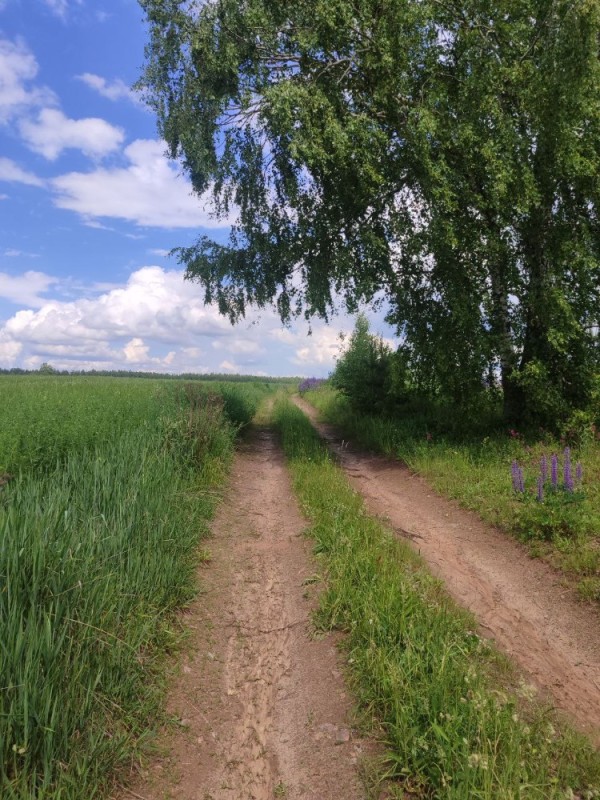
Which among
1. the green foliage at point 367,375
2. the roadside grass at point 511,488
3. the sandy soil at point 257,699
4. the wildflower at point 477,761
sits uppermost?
the green foliage at point 367,375

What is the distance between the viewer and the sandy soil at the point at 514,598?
13.9 ft

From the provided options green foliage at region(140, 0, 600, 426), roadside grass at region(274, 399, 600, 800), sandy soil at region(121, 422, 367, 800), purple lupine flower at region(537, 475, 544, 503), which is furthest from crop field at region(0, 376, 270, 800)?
green foliage at region(140, 0, 600, 426)

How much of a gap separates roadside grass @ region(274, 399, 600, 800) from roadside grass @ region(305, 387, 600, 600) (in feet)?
6.73

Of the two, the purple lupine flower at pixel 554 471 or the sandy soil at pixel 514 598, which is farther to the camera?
the purple lupine flower at pixel 554 471

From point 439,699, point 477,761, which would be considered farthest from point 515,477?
point 477,761

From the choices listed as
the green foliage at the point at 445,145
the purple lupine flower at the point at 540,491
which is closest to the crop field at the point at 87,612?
the purple lupine flower at the point at 540,491

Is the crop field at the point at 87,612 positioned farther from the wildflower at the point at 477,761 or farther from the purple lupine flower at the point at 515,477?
the purple lupine flower at the point at 515,477

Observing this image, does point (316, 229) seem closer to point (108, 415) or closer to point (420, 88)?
point (420, 88)

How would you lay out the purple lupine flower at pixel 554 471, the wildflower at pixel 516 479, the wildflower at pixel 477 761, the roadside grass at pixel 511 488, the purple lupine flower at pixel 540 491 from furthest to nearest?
the wildflower at pixel 516 479, the purple lupine flower at pixel 554 471, the purple lupine flower at pixel 540 491, the roadside grass at pixel 511 488, the wildflower at pixel 477 761

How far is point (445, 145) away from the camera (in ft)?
37.3

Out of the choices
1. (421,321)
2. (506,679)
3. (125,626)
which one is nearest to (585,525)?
(506,679)

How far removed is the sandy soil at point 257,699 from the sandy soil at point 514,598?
5.41ft

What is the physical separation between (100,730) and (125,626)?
0.99 metres

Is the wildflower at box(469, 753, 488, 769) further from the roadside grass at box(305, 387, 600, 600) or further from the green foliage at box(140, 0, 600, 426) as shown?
the green foliage at box(140, 0, 600, 426)
